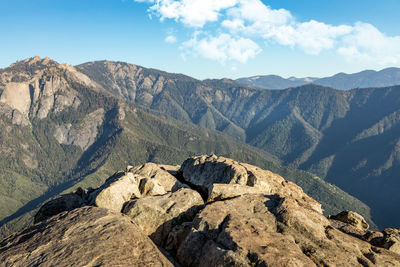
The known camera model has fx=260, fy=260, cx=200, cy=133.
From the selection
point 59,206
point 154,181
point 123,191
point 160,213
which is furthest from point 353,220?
point 59,206

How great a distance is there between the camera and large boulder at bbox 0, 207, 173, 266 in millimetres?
19219

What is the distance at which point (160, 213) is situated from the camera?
28.7 meters

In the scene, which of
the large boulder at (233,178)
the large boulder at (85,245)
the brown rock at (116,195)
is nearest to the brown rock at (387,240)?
the large boulder at (233,178)

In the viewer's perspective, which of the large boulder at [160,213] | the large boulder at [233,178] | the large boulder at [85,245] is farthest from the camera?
the large boulder at [233,178]

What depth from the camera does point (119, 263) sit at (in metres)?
18.6

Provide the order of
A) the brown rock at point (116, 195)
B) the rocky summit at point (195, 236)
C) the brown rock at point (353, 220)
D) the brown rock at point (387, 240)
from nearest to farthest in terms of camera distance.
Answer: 1. the rocky summit at point (195, 236)
2. the brown rock at point (387, 240)
3. the brown rock at point (116, 195)
4. the brown rock at point (353, 220)

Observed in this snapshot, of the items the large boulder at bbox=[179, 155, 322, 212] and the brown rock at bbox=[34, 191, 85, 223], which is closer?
the brown rock at bbox=[34, 191, 85, 223]

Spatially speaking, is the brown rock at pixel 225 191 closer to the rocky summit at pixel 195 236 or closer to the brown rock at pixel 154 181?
the rocky summit at pixel 195 236

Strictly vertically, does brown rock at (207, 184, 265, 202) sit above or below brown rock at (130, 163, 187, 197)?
above

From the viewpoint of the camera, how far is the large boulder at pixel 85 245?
1922cm

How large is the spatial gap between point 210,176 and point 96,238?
79.3 ft

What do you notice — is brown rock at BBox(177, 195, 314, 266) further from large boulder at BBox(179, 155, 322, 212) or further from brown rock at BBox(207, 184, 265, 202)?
large boulder at BBox(179, 155, 322, 212)

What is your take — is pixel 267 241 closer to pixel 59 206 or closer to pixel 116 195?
pixel 116 195

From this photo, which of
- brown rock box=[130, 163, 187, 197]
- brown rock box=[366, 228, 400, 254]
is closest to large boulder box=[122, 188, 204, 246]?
brown rock box=[130, 163, 187, 197]
